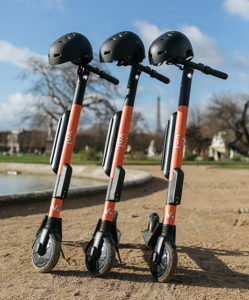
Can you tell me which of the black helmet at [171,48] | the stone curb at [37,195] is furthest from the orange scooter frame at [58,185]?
the stone curb at [37,195]

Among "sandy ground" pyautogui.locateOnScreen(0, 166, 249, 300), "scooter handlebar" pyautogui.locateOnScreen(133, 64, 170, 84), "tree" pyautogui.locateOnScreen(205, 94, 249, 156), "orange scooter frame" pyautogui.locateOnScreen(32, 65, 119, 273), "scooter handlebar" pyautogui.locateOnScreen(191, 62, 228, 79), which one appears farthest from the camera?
"tree" pyautogui.locateOnScreen(205, 94, 249, 156)

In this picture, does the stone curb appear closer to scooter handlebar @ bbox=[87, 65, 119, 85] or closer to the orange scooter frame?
the orange scooter frame

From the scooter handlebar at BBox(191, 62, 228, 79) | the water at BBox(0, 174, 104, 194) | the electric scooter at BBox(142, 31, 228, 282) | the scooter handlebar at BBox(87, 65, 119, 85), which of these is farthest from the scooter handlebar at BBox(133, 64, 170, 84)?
the water at BBox(0, 174, 104, 194)

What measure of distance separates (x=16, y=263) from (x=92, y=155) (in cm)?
2359

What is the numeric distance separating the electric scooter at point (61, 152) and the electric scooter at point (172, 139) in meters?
→ 0.74

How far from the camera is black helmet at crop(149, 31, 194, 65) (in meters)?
3.27

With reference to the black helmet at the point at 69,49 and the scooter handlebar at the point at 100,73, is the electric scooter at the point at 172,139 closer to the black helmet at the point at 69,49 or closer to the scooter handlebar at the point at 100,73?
the scooter handlebar at the point at 100,73

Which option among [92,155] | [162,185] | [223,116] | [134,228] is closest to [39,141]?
[223,116]

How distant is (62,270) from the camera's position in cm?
328

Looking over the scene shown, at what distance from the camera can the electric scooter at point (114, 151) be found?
319 cm

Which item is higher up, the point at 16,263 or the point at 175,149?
the point at 175,149

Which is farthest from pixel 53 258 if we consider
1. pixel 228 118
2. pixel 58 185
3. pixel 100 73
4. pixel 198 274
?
pixel 228 118

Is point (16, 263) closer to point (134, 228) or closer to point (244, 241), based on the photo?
point (134, 228)

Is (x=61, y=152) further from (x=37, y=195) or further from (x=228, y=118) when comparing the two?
(x=228, y=118)
